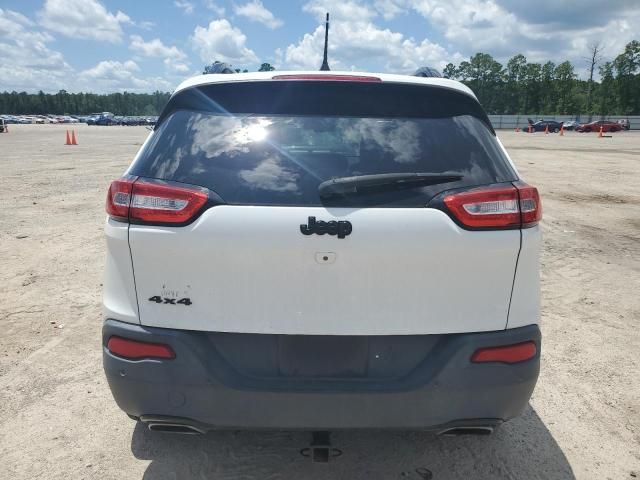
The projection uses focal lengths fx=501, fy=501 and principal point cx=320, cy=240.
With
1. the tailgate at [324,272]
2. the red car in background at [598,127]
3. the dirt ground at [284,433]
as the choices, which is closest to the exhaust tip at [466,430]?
the dirt ground at [284,433]

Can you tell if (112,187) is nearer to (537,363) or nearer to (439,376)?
(439,376)

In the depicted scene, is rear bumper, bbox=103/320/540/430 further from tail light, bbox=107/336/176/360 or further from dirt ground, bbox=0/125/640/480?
dirt ground, bbox=0/125/640/480

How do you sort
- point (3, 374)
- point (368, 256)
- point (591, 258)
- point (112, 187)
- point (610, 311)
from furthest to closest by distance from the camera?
point (591, 258) < point (610, 311) < point (3, 374) < point (112, 187) < point (368, 256)

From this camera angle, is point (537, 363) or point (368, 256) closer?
point (368, 256)

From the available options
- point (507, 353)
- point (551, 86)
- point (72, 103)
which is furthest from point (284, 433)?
point (72, 103)

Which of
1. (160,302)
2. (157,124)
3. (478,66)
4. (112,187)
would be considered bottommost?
(160,302)

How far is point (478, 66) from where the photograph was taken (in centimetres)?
11156

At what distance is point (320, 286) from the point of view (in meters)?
2.02

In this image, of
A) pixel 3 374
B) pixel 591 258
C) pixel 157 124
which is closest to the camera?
pixel 157 124

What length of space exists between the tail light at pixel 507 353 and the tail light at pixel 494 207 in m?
0.51

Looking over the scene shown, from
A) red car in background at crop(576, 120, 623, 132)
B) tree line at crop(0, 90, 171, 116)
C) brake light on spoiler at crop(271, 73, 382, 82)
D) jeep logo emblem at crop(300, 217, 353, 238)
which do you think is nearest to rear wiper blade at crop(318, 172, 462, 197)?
jeep logo emblem at crop(300, 217, 353, 238)

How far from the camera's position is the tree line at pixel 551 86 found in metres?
90.0

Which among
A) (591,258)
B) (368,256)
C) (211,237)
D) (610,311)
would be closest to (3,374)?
(211,237)

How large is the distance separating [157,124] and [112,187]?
1.39 feet
